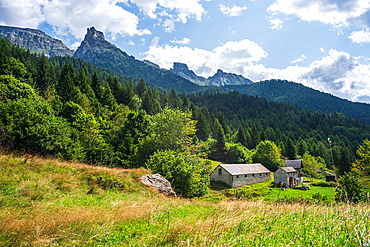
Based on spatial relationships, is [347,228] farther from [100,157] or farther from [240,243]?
[100,157]

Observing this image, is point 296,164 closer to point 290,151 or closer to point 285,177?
point 290,151

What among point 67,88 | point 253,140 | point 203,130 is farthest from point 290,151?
point 67,88

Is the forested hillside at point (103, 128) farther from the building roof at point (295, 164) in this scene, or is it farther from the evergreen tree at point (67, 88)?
the building roof at point (295, 164)

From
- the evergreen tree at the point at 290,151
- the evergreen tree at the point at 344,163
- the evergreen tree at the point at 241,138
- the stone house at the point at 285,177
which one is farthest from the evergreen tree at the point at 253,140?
the stone house at the point at 285,177

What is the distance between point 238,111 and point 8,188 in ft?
582

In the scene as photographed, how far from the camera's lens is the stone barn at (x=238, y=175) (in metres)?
51.1

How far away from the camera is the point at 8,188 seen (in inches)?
367

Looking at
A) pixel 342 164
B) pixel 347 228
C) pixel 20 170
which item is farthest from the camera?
pixel 342 164

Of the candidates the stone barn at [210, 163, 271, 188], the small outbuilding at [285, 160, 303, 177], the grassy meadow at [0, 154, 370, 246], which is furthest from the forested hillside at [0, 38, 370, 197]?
the grassy meadow at [0, 154, 370, 246]

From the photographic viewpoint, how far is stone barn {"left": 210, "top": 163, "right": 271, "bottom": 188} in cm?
5106

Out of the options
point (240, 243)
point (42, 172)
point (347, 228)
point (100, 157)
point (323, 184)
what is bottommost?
point (323, 184)

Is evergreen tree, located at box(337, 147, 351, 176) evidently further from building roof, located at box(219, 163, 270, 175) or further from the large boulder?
the large boulder

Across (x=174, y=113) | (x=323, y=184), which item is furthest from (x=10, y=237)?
(x=323, y=184)

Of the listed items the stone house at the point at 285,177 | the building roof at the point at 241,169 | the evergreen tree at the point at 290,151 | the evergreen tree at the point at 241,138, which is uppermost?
the evergreen tree at the point at 241,138
